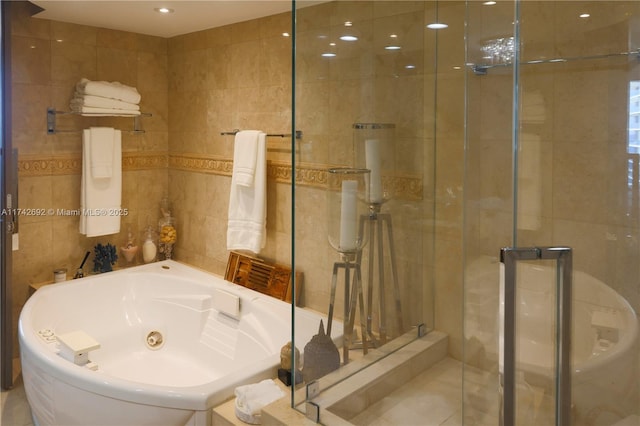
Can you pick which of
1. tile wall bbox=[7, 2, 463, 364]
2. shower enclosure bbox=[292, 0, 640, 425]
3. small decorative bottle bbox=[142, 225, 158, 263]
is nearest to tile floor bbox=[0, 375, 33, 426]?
tile wall bbox=[7, 2, 463, 364]

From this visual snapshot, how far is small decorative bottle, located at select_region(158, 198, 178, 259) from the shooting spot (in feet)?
12.6

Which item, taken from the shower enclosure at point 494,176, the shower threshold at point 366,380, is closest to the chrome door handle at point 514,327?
the shower enclosure at point 494,176

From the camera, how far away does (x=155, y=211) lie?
3955 millimetres

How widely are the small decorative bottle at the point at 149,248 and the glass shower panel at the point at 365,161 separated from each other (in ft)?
7.54

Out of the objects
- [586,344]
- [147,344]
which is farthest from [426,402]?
[147,344]

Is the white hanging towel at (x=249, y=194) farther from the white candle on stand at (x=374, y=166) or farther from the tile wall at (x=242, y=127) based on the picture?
the white candle on stand at (x=374, y=166)

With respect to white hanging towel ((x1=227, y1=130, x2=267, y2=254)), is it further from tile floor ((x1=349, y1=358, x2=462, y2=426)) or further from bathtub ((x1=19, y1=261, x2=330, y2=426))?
tile floor ((x1=349, y1=358, x2=462, y2=426))

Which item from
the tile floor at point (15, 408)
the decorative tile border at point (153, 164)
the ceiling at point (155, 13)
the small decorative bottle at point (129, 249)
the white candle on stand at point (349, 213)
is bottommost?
the tile floor at point (15, 408)

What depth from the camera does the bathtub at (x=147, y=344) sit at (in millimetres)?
2031

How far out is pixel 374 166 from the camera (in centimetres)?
173

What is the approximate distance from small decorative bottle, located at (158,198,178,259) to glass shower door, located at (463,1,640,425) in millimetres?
2987

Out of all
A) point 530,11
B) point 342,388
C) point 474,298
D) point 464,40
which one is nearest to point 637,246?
point 474,298

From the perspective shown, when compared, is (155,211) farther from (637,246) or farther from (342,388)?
(637,246)

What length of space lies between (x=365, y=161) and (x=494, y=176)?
48cm
